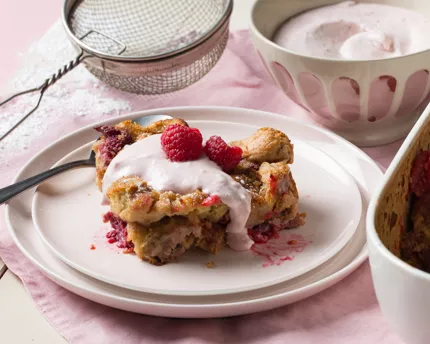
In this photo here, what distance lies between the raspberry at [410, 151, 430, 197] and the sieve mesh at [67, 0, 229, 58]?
60.4 inches

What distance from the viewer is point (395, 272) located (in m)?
1.30

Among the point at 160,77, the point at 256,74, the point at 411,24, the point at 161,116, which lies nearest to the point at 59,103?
the point at 160,77

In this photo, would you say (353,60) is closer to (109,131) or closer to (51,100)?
(109,131)

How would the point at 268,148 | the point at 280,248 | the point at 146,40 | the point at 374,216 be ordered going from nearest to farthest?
the point at 374,216 → the point at 280,248 → the point at 268,148 → the point at 146,40

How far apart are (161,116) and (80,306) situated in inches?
31.6

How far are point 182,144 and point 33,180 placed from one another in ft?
1.60

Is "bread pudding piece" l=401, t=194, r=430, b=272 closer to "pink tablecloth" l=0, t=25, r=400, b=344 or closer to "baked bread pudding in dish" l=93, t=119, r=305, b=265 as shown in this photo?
"pink tablecloth" l=0, t=25, r=400, b=344

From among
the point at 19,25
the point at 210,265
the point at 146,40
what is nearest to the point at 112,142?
the point at 210,265

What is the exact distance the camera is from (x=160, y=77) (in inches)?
111

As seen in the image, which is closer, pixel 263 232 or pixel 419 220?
pixel 419 220

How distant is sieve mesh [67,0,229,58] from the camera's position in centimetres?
311

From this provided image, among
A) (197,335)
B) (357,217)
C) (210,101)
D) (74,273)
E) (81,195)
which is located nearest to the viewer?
(197,335)

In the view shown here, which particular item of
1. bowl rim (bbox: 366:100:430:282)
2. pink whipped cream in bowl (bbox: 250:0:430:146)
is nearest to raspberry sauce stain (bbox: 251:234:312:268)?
bowl rim (bbox: 366:100:430:282)

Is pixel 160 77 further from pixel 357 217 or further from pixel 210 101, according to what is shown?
pixel 357 217
